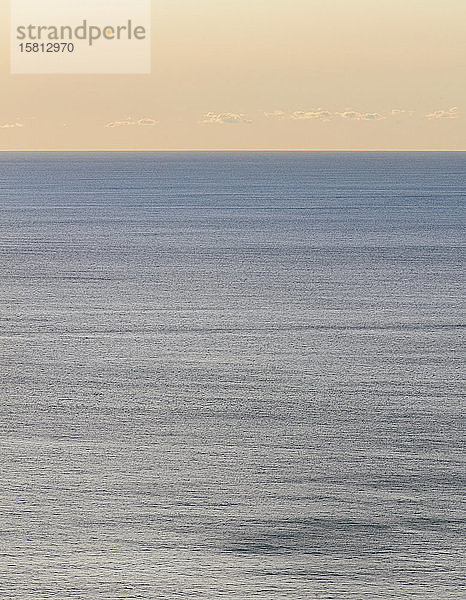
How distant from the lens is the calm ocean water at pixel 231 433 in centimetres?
1134

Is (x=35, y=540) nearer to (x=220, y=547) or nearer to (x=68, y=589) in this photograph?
(x=68, y=589)

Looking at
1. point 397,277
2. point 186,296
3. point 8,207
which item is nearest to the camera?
point 186,296

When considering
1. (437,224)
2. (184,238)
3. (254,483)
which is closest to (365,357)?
(254,483)

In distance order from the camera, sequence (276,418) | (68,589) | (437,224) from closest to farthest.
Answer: (68,589) → (276,418) → (437,224)

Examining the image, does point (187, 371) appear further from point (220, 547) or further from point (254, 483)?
point (220, 547)

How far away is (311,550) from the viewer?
11.8 meters

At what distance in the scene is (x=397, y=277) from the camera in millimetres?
38031

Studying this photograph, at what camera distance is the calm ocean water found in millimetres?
11344

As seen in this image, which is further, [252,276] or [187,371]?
[252,276]

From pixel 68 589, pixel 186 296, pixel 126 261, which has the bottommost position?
pixel 126 261

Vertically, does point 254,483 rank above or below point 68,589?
below

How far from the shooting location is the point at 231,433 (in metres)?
16.8

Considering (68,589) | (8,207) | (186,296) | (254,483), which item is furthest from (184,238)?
(68,589)

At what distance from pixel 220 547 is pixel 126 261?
3288 centimetres
